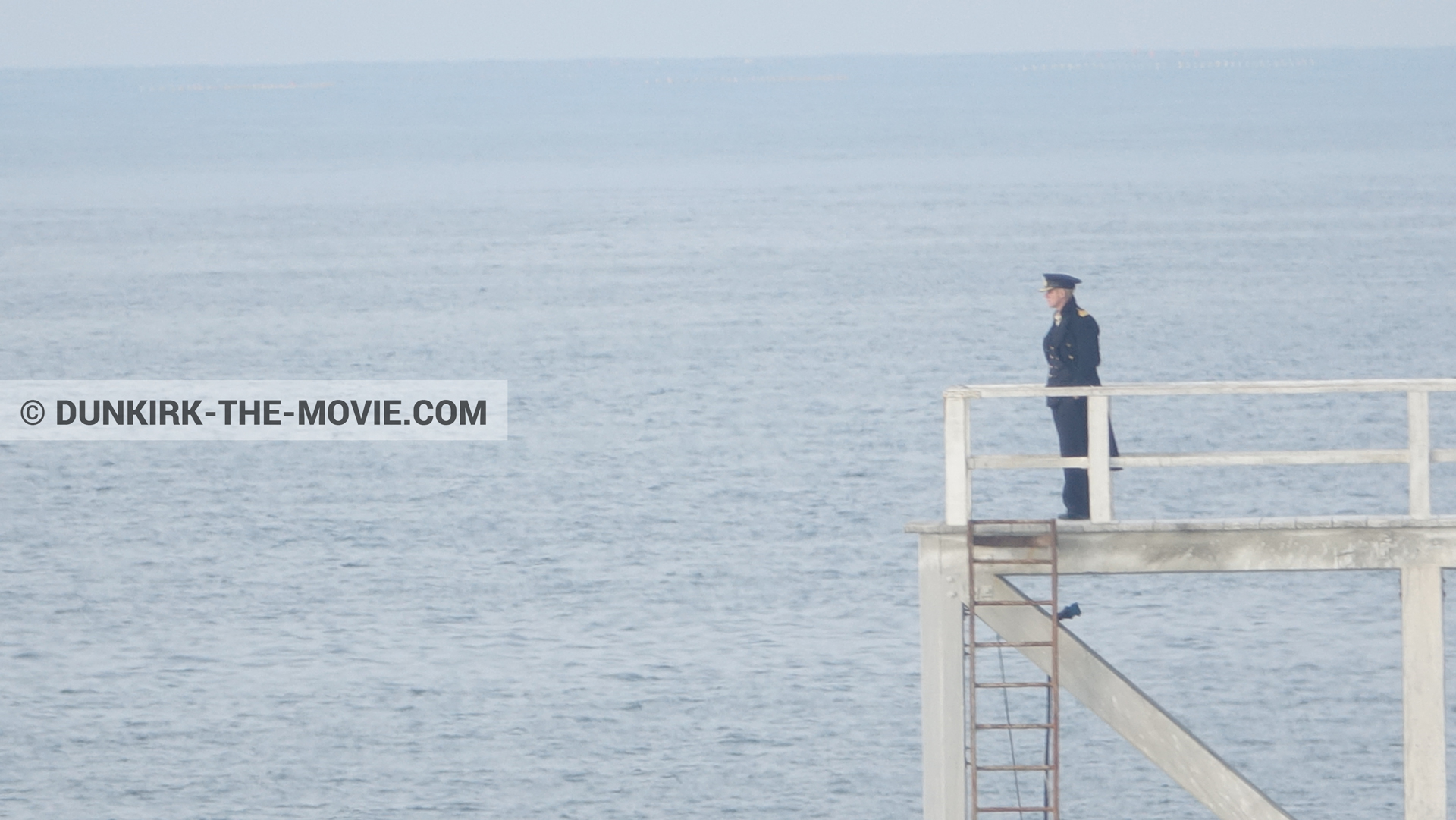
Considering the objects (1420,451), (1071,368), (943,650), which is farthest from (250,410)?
(1420,451)

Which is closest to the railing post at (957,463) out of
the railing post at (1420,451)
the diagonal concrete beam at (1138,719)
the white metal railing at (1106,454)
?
the white metal railing at (1106,454)

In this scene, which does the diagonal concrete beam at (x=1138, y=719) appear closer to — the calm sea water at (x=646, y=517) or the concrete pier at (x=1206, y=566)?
the concrete pier at (x=1206, y=566)

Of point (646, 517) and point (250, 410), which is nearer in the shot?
point (646, 517)

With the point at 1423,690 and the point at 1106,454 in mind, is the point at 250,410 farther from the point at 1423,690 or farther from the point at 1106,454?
the point at 1423,690

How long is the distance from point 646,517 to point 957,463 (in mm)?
27734

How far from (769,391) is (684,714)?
87.7 ft

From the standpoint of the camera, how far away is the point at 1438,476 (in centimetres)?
4106

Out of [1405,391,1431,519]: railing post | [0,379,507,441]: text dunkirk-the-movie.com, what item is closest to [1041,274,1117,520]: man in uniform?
[1405,391,1431,519]: railing post

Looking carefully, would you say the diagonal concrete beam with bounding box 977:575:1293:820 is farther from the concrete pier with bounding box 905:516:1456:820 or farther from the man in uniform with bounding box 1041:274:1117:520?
the man in uniform with bounding box 1041:274:1117:520

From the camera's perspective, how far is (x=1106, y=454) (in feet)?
46.1

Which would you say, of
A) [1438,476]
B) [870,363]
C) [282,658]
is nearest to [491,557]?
[282,658]

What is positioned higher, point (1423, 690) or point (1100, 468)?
point (1100, 468)

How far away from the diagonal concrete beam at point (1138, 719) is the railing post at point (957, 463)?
97 cm

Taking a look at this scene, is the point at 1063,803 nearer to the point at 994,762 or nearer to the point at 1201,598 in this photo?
the point at 994,762
